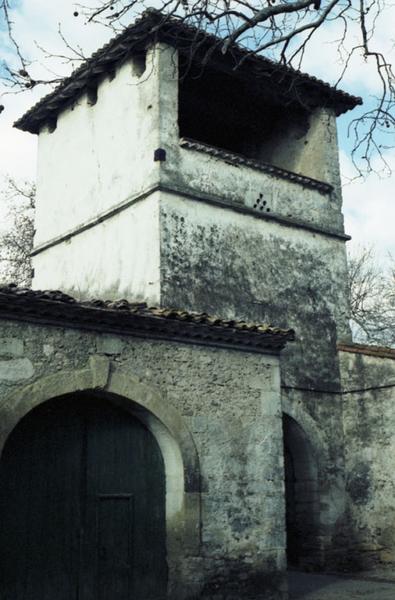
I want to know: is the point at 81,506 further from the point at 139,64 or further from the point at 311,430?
the point at 139,64

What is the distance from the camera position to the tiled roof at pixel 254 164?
11734mm

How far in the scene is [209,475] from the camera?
8.04m

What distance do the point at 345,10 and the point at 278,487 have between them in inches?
214

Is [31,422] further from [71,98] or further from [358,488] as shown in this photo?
[71,98]

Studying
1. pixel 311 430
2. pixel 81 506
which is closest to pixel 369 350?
pixel 311 430

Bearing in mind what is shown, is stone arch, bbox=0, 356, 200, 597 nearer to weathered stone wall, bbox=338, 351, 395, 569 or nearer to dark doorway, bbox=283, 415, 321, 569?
dark doorway, bbox=283, 415, 321, 569

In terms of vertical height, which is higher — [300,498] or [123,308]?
[123,308]

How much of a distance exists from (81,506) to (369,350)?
661cm

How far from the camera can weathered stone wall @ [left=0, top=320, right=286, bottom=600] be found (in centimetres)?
709

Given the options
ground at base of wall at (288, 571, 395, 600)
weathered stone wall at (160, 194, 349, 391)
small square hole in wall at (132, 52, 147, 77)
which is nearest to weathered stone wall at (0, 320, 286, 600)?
ground at base of wall at (288, 571, 395, 600)

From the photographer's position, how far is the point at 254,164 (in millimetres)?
12453

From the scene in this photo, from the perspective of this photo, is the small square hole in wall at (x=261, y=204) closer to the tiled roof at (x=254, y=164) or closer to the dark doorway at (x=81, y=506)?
the tiled roof at (x=254, y=164)

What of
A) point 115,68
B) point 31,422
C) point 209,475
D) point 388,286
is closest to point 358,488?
point 209,475

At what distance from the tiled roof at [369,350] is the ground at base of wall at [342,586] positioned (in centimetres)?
347
